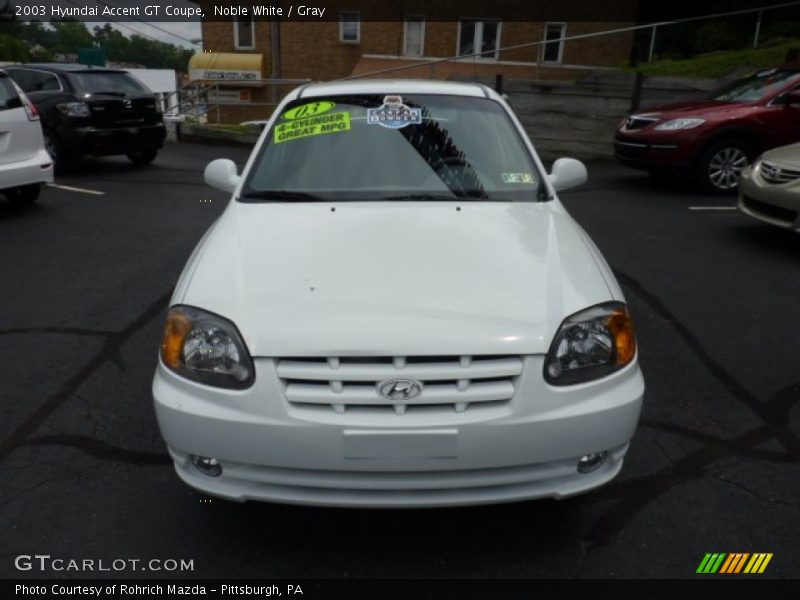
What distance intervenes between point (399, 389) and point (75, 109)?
943cm

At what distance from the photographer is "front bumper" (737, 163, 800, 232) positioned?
6.12 metres

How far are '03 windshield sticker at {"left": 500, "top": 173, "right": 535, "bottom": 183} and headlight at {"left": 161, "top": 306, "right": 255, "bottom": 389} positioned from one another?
1.75 m

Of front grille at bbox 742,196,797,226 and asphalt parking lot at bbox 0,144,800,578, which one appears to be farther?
front grille at bbox 742,196,797,226

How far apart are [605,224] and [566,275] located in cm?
531

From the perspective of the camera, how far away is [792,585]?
7.83 feet

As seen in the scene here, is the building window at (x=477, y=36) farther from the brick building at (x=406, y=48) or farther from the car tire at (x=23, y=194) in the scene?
the car tire at (x=23, y=194)

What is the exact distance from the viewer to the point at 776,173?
638 cm

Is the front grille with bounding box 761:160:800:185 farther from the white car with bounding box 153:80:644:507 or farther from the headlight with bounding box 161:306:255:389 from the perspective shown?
the headlight with bounding box 161:306:255:389

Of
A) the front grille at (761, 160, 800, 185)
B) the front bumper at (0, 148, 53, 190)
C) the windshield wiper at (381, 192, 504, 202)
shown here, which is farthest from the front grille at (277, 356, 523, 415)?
the front bumper at (0, 148, 53, 190)

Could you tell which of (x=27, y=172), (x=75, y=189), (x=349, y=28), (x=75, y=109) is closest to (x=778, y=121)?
(x=27, y=172)

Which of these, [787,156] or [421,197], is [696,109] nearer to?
[787,156]

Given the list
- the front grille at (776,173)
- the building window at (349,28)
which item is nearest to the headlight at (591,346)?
the front grille at (776,173)

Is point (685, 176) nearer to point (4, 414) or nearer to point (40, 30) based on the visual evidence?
point (4, 414)

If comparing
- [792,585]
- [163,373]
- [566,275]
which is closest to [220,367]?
[163,373]
